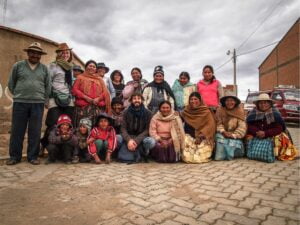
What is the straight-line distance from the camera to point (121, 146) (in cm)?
520

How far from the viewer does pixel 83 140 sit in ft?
16.4

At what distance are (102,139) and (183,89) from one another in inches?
93.8

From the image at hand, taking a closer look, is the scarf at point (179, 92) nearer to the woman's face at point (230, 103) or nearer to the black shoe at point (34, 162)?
the woman's face at point (230, 103)

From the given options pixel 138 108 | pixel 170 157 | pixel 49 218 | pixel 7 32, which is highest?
pixel 7 32

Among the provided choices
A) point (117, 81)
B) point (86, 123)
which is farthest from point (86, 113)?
point (117, 81)

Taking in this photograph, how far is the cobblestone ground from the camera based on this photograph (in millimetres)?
2484

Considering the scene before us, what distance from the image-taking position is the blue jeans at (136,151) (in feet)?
16.6

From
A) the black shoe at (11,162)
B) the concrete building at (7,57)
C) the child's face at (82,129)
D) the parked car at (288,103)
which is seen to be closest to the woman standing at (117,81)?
the child's face at (82,129)

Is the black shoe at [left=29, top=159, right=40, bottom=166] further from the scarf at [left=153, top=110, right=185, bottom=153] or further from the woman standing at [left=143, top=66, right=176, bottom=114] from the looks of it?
the woman standing at [left=143, top=66, right=176, bottom=114]

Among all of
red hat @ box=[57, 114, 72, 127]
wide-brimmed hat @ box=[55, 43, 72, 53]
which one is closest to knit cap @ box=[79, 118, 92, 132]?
red hat @ box=[57, 114, 72, 127]

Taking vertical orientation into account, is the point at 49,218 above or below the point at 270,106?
below

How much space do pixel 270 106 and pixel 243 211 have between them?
3388mm

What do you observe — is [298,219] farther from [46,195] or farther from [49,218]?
[46,195]

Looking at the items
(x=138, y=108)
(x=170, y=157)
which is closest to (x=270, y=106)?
(x=170, y=157)
